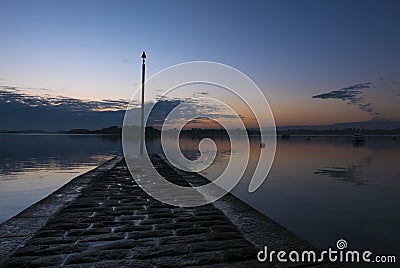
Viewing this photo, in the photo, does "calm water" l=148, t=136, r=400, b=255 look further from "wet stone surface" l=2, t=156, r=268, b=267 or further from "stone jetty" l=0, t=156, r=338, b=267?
"wet stone surface" l=2, t=156, r=268, b=267

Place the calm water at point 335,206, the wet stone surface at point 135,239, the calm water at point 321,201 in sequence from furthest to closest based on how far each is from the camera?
the calm water at point 321,201
the calm water at point 335,206
the wet stone surface at point 135,239

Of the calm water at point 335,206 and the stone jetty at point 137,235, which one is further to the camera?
the calm water at point 335,206

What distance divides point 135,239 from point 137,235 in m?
0.18

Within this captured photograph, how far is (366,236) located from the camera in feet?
22.9

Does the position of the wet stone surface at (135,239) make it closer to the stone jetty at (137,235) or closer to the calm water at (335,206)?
the stone jetty at (137,235)

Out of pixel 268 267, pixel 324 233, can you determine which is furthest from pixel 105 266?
pixel 324 233

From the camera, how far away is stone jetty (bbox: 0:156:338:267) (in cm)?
357

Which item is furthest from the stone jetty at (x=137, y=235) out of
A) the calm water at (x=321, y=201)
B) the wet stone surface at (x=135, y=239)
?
the calm water at (x=321, y=201)

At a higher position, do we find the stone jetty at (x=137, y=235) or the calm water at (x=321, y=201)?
the stone jetty at (x=137, y=235)

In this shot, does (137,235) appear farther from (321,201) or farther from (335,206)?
(321,201)

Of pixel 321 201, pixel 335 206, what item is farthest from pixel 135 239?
pixel 321 201

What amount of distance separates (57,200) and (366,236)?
686cm

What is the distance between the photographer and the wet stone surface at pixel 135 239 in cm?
354

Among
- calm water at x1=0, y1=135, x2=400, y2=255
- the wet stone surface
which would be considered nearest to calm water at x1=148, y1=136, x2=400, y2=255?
calm water at x1=0, y1=135, x2=400, y2=255
